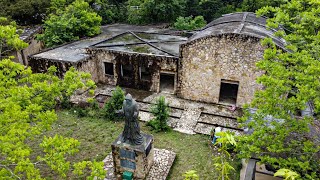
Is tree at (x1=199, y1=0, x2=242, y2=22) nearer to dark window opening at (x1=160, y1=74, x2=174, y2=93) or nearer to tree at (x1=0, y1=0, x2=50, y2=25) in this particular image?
dark window opening at (x1=160, y1=74, x2=174, y2=93)

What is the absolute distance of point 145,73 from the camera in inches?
710

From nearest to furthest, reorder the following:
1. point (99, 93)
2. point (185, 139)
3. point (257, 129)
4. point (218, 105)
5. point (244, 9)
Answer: point (257, 129), point (185, 139), point (218, 105), point (99, 93), point (244, 9)

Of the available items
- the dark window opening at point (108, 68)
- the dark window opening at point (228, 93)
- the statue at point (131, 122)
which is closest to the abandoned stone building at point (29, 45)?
the dark window opening at point (108, 68)

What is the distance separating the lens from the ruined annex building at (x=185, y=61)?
47.5ft

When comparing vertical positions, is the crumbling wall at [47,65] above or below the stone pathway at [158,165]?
above

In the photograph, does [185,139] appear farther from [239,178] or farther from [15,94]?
[15,94]

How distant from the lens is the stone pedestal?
32.9 ft

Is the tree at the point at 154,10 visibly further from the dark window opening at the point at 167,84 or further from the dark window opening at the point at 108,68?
the dark window opening at the point at 108,68

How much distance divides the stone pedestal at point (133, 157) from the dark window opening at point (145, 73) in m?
7.00

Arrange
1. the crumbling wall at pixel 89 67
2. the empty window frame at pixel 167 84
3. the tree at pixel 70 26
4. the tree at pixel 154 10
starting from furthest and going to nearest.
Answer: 1. the tree at pixel 154 10
2. the tree at pixel 70 26
3. the empty window frame at pixel 167 84
4. the crumbling wall at pixel 89 67

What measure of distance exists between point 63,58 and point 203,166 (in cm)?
1069

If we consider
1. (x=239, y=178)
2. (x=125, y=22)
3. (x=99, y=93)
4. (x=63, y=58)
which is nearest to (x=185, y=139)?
(x=239, y=178)

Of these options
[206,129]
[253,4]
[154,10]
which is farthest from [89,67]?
[253,4]

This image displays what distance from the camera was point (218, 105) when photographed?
15773 millimetres
